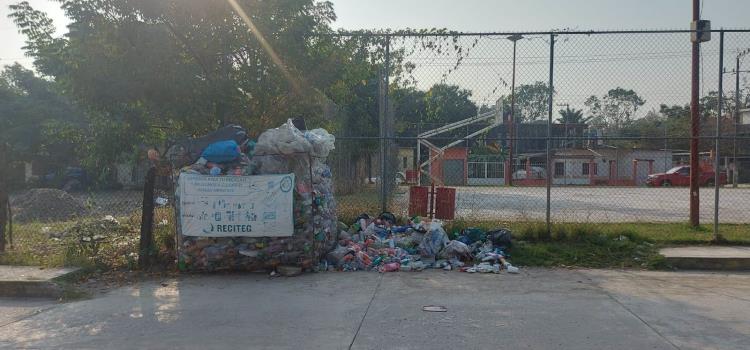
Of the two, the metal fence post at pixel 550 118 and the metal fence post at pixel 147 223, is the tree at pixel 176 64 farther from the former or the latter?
the metal fence post at pixel 550 118

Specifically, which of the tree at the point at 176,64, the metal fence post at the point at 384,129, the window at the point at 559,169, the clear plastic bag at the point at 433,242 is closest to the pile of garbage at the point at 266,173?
the tree at the point at 176,64

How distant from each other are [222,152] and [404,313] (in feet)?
12.2

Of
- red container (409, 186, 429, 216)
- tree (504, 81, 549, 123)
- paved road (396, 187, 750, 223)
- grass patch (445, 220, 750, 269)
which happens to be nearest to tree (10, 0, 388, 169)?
red container (409, 186, 429, 216)

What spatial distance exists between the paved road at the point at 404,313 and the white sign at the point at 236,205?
26.5 inches

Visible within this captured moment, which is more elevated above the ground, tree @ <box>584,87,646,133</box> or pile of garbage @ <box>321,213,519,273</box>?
tree @ <box>584,87,646,133</box>

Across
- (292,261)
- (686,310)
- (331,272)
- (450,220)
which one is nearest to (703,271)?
(686,310)

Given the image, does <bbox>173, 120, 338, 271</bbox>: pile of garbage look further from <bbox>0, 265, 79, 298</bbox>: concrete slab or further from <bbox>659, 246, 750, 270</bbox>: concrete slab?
<bbox>659, 246, 750, 270</bbox>: concrete slab

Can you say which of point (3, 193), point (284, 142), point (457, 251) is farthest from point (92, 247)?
point (457, 251)

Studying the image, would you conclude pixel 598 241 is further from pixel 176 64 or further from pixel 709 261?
pixel 176 64

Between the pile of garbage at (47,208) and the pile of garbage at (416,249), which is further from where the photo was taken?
the pile of garbage at (47,208)

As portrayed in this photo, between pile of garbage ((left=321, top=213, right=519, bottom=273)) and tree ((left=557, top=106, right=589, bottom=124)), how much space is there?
2.88 m

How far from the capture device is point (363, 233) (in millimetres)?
9062

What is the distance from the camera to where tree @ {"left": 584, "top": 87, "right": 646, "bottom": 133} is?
383 inches

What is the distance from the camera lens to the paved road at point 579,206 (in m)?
12.2
